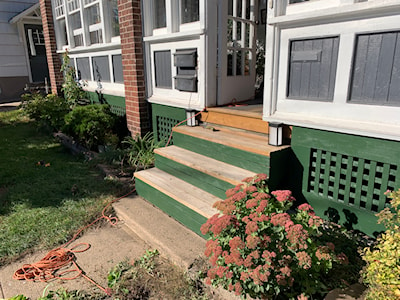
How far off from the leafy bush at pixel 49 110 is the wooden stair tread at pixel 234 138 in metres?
3.78

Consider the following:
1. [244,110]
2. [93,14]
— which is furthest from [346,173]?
[93,14]

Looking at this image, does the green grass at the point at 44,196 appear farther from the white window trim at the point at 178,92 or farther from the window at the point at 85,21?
the window at the point at 85,21

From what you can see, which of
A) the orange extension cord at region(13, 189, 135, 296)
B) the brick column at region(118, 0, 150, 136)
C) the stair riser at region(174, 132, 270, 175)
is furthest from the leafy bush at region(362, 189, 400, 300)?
the brick column at region(118, 0, 150, 136)

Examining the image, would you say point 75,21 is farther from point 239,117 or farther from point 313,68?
point 313,68

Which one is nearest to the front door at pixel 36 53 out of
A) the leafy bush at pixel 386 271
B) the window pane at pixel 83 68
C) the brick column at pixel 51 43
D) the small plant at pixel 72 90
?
the brick column at pixel 51 43

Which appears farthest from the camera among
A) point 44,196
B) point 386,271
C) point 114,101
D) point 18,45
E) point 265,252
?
point 18,45

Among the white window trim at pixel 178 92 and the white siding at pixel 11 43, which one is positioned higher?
the white siding at pixel 11 43

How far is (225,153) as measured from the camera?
10.7 feet

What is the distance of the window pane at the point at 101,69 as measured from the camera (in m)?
6.10

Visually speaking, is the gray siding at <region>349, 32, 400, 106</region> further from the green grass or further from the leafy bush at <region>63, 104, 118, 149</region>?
the leafy bush at <region>63, 104, 118, 149</region>

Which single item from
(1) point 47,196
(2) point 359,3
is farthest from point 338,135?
(1) point 47,196

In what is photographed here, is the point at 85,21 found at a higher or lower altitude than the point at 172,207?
higher

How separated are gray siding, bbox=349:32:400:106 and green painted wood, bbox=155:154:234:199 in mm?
1396

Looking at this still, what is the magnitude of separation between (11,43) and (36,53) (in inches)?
40.4
